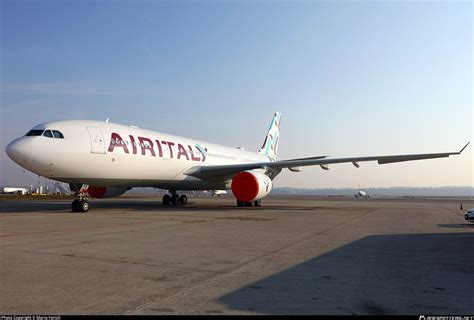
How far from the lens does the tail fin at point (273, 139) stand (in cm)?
3484

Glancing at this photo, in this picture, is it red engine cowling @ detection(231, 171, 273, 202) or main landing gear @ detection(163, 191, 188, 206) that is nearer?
red engine cowling @ detection(231, 171, 273, 202)

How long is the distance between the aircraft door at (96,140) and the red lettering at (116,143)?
0.42 metres

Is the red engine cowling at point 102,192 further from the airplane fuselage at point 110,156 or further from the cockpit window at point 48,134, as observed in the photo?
the cockpit window at point 48,134

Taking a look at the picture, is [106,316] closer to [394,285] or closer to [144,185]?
[394,285]

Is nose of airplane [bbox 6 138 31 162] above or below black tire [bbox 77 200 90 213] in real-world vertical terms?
above

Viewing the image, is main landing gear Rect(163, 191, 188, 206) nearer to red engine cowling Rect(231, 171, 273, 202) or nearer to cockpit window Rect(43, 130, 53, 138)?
red engine cowling Rect(231, 171, 273, 202)

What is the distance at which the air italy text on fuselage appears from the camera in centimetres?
1706

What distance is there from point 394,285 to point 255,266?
6.23ft

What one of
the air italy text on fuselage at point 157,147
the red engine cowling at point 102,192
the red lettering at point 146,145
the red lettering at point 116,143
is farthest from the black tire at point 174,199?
the red lettering at point 116,143

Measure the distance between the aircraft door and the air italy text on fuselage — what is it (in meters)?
0.42

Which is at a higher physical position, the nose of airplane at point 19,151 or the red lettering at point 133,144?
the red lettering at point 133,144

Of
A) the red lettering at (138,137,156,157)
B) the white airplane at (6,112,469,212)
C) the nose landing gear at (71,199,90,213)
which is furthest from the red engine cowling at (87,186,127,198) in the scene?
the nose landing gear at (71,199,90,213)

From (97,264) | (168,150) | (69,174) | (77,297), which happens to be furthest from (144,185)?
(77,297)

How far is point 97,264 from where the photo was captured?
573 centimetres
